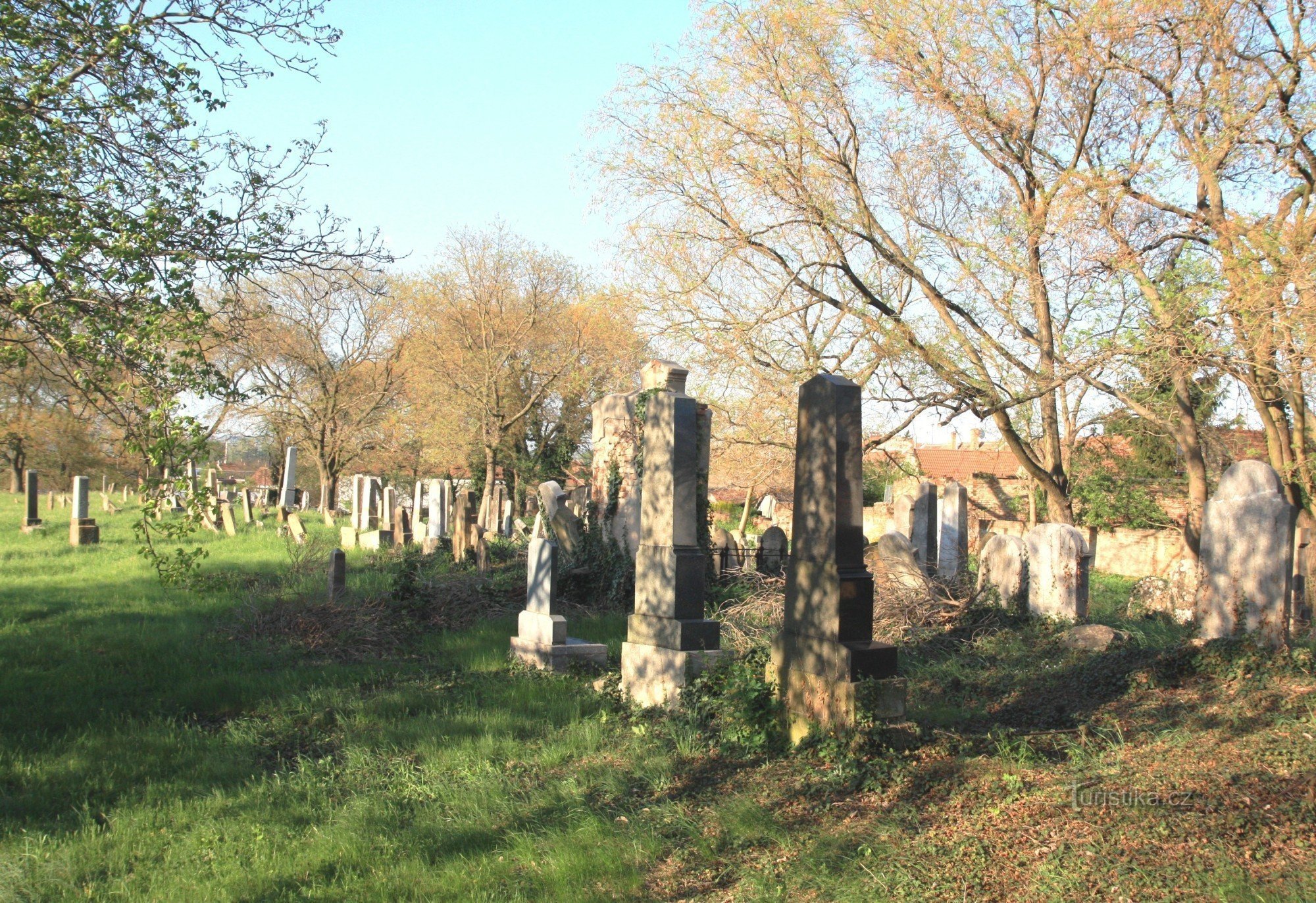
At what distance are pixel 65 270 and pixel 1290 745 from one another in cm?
811

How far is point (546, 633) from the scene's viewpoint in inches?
373

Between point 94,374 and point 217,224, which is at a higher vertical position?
point 217,224

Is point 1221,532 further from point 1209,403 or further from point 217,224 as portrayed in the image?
point 1209,403

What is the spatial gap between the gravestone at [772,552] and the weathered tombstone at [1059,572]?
408cm

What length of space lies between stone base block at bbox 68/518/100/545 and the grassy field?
8927mm

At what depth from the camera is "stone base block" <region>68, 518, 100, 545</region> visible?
17.7 meters

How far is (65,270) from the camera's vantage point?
6.61m

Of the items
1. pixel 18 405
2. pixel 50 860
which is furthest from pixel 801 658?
pixel 18 405

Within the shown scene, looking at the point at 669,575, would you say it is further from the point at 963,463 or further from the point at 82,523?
the point at 963,463

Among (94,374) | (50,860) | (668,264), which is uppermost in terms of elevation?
(668,264)

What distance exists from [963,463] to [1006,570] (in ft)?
116

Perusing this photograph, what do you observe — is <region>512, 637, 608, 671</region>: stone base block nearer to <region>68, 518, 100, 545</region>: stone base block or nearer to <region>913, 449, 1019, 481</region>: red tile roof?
<region>68, 518, 100, 545</region>: stone base block

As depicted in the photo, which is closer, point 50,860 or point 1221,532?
point 50,860

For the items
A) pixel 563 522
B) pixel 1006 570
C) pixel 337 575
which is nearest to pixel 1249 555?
pixel 1006 570
